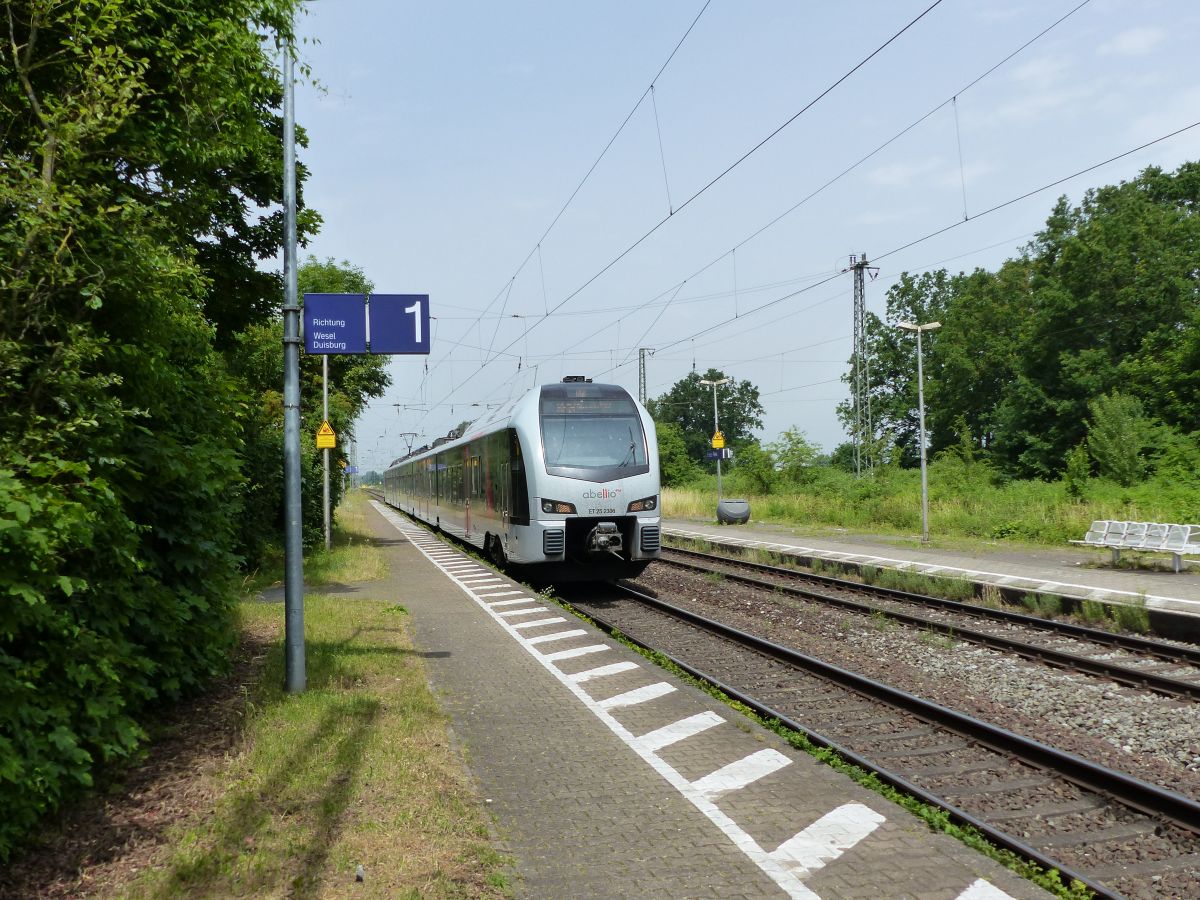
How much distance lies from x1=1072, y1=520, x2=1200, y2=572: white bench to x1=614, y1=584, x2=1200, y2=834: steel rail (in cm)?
924

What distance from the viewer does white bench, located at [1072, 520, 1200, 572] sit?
1540 centimetres

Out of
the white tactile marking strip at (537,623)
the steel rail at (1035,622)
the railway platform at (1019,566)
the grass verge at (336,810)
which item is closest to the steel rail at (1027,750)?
the white tactile marking strip at (537,623)

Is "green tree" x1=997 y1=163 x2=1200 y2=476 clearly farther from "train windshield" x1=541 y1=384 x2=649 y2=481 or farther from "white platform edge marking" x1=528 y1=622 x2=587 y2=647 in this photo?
"white platform edge marking" x1=528 y1=622 x2=587 y2=647

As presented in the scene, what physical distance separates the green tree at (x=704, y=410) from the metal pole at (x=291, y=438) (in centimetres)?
9587

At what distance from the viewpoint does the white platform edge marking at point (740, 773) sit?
5.63m

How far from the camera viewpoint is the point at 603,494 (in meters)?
13.7

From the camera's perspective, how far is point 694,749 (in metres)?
6.47

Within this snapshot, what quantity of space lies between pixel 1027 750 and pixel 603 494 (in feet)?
26.2

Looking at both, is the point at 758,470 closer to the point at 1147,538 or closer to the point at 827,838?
the point at 1147,538

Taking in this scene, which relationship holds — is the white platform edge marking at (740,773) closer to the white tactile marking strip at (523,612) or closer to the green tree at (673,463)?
the white tactile marking strip at (523,612)

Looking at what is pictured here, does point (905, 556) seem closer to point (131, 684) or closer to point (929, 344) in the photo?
point (131, 684)

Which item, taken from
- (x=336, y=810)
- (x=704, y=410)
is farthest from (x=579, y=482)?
(x=704, y=410)

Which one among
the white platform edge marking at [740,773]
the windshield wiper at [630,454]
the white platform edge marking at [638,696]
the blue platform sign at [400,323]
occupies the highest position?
the blue platform sign at [400,323]

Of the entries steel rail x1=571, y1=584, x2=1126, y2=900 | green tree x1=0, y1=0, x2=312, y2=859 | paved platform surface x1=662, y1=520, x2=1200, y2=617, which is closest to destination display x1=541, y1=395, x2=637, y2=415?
steel rail x1=571, y1=584, x2=1126, y2=900
